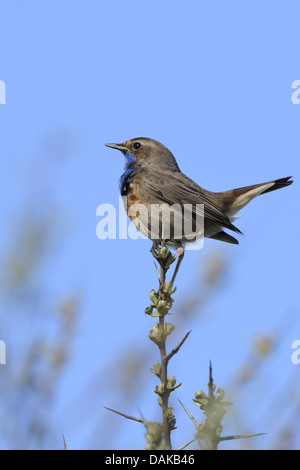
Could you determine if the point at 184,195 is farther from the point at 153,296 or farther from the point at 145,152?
the point at 153,296

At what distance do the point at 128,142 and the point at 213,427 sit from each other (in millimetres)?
6728

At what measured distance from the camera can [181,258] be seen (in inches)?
243

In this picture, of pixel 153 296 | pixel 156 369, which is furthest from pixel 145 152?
pixel 156 369

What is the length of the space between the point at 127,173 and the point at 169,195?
27.5 inches

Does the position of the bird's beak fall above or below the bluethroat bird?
above

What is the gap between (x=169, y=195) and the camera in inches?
301

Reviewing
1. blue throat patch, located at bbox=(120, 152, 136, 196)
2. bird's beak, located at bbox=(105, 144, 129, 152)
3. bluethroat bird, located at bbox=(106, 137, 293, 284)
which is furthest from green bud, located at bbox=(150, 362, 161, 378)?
bird's beak, located at bbox=(105, 144, 129, 152)

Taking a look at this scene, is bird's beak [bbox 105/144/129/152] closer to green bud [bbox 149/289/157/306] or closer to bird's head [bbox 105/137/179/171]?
bird's head [bbox 105/137/179/171]

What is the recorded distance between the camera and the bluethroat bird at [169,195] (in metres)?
7.23

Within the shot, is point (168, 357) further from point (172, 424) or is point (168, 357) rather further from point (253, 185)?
point (253, 185)

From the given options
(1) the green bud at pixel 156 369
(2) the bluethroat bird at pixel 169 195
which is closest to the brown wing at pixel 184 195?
(2) the bluethroat bird at pixel 169 195

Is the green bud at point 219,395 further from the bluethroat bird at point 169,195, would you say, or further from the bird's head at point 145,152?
the bird's head at point 145,152

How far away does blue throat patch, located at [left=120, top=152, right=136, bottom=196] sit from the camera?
776 centimetres
